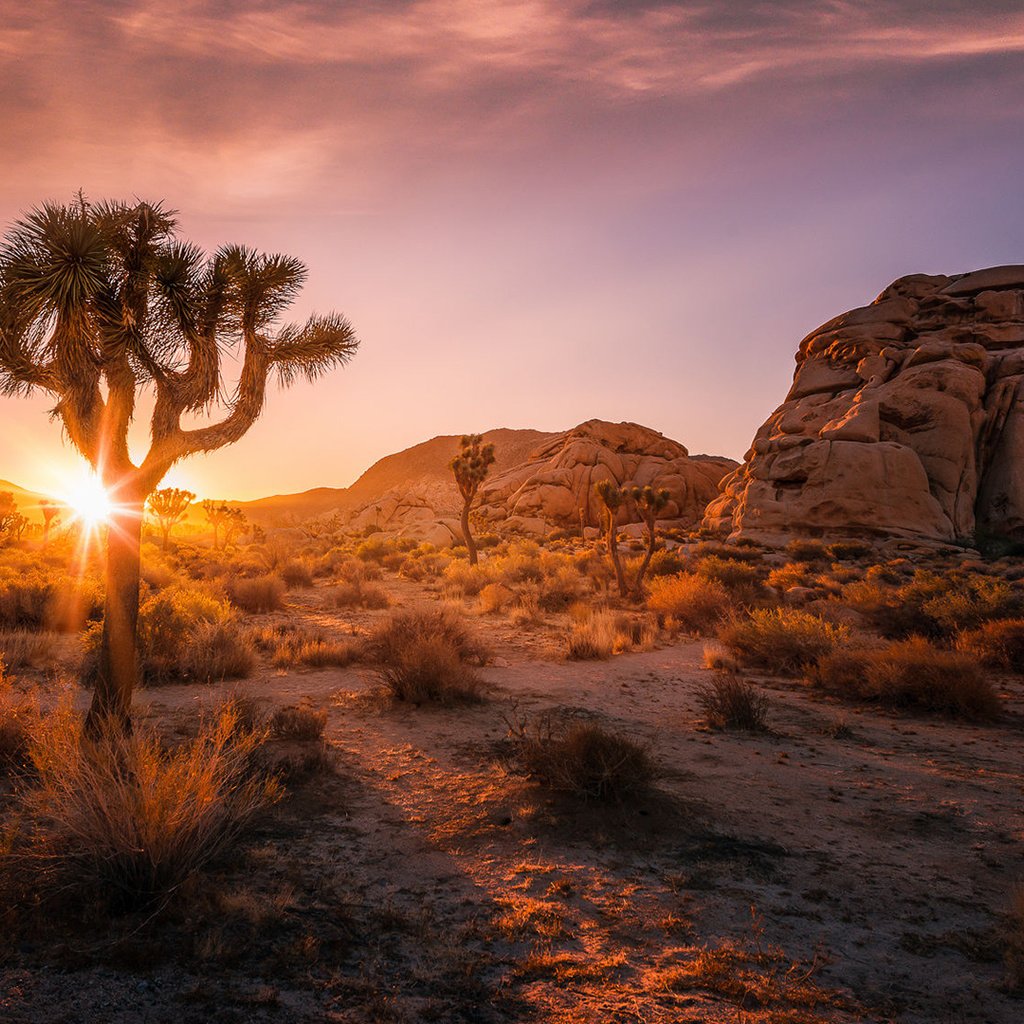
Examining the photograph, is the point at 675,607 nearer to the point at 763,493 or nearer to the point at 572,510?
the point at 763,493

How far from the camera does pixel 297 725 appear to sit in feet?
20.6

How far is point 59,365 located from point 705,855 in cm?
675

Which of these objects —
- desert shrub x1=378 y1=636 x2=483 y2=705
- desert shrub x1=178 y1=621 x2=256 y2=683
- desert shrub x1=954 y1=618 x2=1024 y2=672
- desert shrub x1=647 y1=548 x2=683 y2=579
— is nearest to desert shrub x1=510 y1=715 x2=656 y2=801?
desert shrub x1=378 y1=636 x2=483 y2=705

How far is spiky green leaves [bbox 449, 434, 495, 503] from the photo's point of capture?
97.3 feet

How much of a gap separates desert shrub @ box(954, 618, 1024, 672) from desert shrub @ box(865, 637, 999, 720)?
172 centimetres

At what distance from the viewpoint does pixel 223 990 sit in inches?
105

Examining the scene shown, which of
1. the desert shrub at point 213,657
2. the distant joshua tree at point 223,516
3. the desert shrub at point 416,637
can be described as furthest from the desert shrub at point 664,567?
the distant joshua tree at point 223,516

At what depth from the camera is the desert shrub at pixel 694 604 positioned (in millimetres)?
13547

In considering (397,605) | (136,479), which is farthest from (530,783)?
(397,605)

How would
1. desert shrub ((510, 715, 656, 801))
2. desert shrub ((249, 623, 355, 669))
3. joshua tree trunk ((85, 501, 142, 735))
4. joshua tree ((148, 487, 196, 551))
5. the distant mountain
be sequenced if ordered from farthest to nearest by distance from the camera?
the distant mountain → joshua tree ((148, 487, 196, 551)) → desert shrub ((249, 623, 355, 669)) → joshua tree trunk ((85, 501, 142, 735)) → desert shrub ((510, 715, 656, 801))

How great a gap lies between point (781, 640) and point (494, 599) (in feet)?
26.6

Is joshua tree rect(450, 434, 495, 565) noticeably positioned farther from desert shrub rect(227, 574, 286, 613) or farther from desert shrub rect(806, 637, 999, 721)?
desert shrub rect(806, 637, 999, 721)

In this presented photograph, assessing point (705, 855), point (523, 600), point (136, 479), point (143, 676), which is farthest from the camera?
point (523, 600)

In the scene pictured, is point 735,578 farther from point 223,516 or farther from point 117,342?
point 223,516
